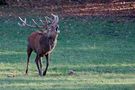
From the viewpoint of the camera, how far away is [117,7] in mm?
37594

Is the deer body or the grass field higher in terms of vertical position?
the deer body

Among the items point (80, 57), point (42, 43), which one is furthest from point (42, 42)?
point (80, 57)

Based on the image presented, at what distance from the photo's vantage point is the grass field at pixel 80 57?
51.4 ft

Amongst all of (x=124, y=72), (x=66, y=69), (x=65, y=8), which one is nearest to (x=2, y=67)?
(x=66, y=69)

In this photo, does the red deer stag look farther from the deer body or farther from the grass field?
the grass field

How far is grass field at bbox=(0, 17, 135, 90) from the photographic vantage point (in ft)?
51.4

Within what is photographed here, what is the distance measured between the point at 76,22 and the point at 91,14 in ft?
8.91

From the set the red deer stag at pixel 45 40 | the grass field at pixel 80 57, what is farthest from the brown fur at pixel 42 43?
the grass field at pixel 80 57

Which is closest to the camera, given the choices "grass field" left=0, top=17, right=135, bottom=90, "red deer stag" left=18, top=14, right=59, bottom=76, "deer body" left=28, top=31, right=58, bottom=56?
"grass field" left=0, top=17, right=135, bottom=90

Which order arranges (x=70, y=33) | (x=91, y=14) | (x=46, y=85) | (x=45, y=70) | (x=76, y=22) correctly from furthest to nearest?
(x=91, y=14) < (x=76, y=22) < (x=70, y=33) < (x=45, y=70) < (x=46, y=85)

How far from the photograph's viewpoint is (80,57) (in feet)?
74.1

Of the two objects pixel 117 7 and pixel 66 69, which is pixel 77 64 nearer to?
pixel 66 69

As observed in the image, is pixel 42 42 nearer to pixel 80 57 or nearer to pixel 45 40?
pixel 45 40

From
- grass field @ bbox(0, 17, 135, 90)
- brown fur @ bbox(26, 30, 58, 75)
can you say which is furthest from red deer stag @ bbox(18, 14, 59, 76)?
grass field @ bbox(0, 17, 135, 90)
